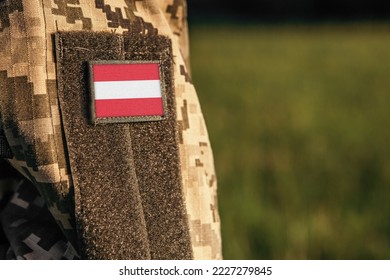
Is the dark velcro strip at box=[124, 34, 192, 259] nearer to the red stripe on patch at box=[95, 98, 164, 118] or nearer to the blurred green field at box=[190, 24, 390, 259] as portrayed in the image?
the red stripe on patch at box=[95, 98, 164, 118]

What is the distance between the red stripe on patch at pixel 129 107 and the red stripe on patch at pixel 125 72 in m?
0.03

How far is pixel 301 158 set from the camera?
3307mm

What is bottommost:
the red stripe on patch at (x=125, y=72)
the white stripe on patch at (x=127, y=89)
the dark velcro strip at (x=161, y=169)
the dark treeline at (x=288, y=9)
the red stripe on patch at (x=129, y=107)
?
the dark treeline at (x=288, y=9)

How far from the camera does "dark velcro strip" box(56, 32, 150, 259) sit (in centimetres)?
81

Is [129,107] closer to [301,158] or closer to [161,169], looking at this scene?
[161,169]

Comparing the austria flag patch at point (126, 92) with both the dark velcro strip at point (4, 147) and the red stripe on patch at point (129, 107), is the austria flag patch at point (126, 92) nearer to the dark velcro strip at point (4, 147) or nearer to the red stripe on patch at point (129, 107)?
the red stripe on patch at point (129, 107)

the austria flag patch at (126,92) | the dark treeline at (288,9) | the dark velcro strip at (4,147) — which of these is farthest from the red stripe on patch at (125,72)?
the dark treeline at (288,9)

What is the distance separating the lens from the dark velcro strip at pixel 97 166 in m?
0.81

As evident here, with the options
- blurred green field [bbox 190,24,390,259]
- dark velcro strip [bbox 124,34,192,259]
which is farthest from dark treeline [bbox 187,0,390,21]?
dark velcro strip [bbox 124,34,192,259]

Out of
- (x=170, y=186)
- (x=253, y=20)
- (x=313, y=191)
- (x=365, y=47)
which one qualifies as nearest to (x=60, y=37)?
(x=170, y=186)

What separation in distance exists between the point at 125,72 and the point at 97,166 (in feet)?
0.38

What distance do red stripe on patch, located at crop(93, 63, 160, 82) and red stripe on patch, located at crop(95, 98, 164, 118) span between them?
0.03 m
